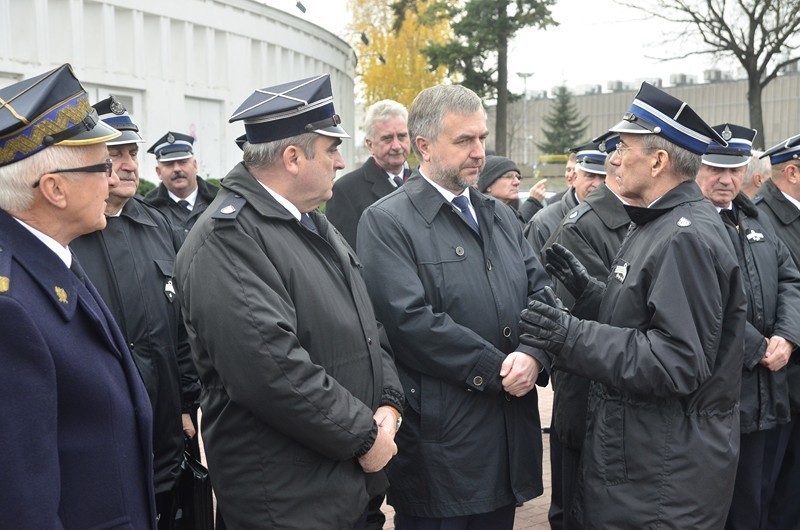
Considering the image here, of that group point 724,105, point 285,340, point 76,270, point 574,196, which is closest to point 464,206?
point 285,340

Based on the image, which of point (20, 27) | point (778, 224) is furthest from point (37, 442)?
point (20, 27)

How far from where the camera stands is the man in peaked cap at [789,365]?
4738 millimetres

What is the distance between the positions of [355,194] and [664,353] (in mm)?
3476

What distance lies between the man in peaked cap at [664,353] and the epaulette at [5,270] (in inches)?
77.3

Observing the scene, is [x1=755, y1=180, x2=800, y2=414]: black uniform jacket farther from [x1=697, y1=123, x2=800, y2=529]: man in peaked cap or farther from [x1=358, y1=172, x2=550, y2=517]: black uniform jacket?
[x1=358, y1=172, x2=550, y2=517]: black uniform jacket

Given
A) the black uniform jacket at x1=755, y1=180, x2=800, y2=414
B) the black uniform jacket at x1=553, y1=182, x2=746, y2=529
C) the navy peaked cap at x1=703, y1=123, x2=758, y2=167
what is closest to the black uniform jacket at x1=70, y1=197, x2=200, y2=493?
the black uniform jacket at x1=553, y1=182, x2=746, y2=529

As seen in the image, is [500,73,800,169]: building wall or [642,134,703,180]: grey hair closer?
[642,134,703,180]: grey hair

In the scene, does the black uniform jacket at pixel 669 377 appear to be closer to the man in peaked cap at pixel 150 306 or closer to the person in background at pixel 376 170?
the man in peaked cap at pixel 150 306

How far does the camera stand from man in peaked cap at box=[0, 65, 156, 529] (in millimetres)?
1930

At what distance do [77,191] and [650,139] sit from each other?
2361mm

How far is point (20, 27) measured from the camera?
1766 centimetres

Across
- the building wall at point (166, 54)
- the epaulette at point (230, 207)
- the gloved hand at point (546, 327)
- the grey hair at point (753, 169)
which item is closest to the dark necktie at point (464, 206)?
the gloved hand at point (546, 327)

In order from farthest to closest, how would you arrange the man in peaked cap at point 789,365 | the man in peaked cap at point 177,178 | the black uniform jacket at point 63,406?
1. the man in peaked cap at point 177,178
2. the man in peaked cap at point 789,365
3. the black uniform jacket at point 63,406

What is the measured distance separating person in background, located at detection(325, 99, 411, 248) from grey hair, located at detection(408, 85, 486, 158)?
214 cm
